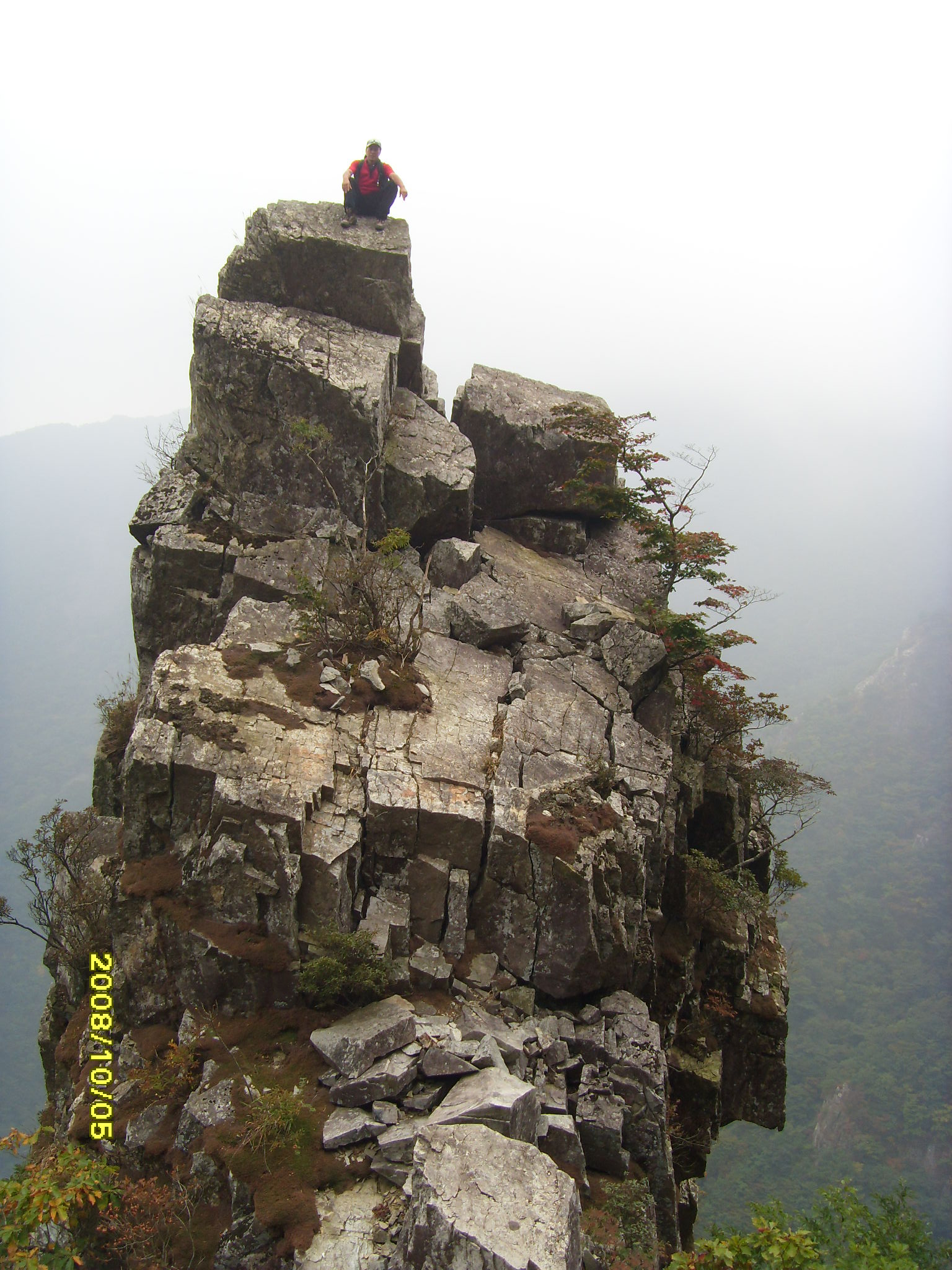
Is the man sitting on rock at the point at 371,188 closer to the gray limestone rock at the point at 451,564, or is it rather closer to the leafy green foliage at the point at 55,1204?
the gray limestone rock at the point at 451,564

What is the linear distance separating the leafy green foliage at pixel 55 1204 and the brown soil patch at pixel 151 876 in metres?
3.19

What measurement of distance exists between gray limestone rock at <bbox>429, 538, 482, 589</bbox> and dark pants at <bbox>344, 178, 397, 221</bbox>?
382 inches

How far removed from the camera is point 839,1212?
1455cm

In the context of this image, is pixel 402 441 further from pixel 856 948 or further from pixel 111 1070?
pixel 856 948

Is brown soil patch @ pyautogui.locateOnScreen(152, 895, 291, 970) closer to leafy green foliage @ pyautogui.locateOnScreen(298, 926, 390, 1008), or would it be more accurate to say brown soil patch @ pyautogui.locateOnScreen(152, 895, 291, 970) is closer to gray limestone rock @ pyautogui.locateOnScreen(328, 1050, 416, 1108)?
leafy green foliage @ pyautogui.locateOnScreen(298, 926, 390, 1008)

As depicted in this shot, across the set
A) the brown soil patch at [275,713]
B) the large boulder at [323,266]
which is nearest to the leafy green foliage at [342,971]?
the brown soil patch at [275,713]

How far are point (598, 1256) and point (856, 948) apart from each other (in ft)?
244

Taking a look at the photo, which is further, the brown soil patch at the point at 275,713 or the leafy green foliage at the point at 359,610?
the leafy green foliage at the point at 359,610

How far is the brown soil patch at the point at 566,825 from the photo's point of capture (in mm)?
12617

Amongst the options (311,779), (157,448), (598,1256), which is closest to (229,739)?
(311,779)

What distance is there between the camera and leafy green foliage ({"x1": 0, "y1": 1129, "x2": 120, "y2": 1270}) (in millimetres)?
8680

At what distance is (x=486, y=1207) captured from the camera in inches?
287

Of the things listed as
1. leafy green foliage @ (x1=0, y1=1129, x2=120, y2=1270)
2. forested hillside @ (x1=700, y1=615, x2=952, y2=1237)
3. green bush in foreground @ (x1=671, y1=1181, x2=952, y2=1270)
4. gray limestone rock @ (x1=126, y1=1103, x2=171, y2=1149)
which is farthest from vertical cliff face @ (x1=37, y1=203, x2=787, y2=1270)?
forested hillside @ (x1=700, y1=615, x2=952, y2=1237)

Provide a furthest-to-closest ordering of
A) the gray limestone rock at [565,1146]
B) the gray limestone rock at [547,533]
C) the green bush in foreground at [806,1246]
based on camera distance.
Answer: the gray limestone rock at [547,533]
the gray limestone rock at [565,1146]
the green bush in foreground at [806,1246]
